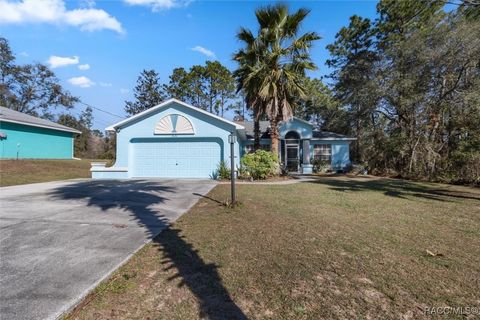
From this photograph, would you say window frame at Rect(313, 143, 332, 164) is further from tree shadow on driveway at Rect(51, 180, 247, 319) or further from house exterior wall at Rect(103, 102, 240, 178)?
tree shadow on driveway at Rect(51, 180, 247, 319)

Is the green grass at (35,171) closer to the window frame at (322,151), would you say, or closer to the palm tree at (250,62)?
the palm tree at (250,62)

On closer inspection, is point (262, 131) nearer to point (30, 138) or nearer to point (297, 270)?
point (30, 138)

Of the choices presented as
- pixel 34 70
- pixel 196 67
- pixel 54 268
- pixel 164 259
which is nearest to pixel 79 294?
pixel 54 268

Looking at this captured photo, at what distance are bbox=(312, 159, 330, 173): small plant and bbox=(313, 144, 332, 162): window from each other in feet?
1.51

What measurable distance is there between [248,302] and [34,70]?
47183 millimetres

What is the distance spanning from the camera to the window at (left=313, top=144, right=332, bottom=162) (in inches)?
840

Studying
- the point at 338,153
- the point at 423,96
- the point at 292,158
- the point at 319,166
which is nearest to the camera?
the point at 423,96

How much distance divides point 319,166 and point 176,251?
59.1ft

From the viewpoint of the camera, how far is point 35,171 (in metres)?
16.7

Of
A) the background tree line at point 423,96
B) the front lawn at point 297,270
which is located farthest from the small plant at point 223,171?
the background tree line at point 423,96

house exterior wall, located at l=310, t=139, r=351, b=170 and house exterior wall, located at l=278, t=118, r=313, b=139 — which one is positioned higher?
house exterior wall, located at l=278, t=118, r=313, b=139

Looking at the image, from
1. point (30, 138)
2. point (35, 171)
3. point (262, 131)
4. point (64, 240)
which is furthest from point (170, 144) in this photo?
point (30, 138)

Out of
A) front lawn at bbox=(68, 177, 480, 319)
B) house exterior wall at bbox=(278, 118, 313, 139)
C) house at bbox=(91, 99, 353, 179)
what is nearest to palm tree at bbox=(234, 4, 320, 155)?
house at bbox=(91, 99, 353, 179)

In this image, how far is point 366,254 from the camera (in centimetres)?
402
